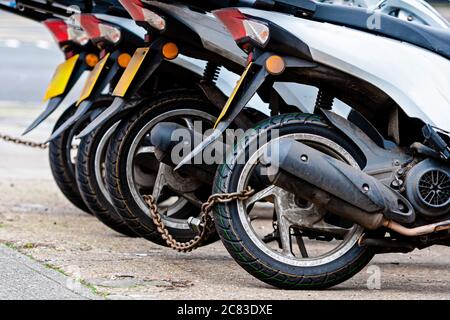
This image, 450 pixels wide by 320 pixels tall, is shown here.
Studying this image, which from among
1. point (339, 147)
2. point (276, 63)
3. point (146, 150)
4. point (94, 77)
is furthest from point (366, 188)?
point (94, 77)

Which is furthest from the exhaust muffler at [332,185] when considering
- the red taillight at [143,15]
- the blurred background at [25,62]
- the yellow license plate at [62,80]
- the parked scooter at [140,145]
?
the blurred background at [25,62]

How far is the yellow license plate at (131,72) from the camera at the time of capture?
7.66 meters

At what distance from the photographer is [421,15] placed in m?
8.09

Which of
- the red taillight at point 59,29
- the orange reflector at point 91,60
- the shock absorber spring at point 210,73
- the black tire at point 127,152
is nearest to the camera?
the shock absorber spring at point 210,73

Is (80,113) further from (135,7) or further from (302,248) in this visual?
(302,248)

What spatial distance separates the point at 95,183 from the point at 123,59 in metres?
0.77

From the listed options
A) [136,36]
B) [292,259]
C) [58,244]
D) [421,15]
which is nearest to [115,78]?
[136,36]

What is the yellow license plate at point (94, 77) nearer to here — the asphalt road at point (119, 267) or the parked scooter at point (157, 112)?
the parked scooter at point (157, 112)

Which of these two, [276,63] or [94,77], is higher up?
[276,63]

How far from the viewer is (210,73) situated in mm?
7750

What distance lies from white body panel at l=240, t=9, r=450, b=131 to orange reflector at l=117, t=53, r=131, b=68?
1929 millimetres

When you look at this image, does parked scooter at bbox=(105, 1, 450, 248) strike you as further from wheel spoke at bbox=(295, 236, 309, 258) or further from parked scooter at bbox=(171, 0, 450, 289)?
wheel spoke at bbox=(295, 236, 309, 258)
